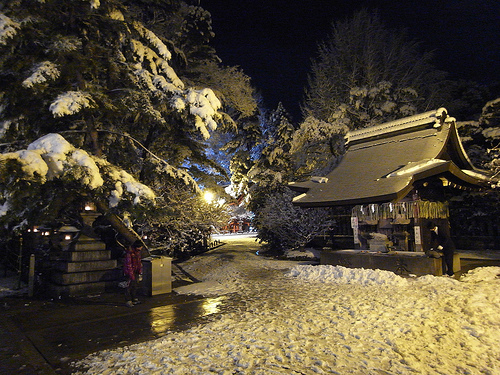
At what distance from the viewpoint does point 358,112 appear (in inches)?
857

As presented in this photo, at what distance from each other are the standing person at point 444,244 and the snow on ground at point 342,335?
1081 mm

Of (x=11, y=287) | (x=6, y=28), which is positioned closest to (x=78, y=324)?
(x=11, y=287)

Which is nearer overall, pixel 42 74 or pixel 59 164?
pixel 59 164

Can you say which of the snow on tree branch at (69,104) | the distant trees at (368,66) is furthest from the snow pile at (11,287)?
the distant trees at (368,66)

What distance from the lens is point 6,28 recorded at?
8.34 m

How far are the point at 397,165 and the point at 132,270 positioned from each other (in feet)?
33.2

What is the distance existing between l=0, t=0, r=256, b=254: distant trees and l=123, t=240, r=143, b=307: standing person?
150cm

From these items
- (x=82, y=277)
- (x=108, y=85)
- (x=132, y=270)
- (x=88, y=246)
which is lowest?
(x=82, y=277)

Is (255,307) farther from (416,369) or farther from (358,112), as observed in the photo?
(358,112)

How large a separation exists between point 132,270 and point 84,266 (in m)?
2.81

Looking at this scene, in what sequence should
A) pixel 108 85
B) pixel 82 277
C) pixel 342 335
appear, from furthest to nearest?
1. pixel 108 85
2. pixel 82 277
3. pixel 342 335

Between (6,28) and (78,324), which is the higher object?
(6,28)

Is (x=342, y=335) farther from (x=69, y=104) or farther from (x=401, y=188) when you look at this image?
(x=69, y=104)

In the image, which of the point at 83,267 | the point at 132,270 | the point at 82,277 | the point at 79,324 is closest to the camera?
the point at 79,324
